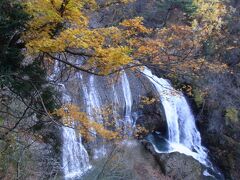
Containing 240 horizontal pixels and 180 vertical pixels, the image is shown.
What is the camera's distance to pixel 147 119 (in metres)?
18.4

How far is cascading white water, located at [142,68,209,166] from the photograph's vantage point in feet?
60.6

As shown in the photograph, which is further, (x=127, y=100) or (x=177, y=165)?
(x=127, y=100)

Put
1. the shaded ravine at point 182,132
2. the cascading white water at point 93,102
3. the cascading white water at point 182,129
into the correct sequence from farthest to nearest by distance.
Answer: the cascading white water at point 182,129 → the shaded ravine at point 182,132 → the cascading white water at point 93,102

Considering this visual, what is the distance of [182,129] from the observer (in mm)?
19219

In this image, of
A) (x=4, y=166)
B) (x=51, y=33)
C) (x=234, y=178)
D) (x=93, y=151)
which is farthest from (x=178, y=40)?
(x=51, y=33)

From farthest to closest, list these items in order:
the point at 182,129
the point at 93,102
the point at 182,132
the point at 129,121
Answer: the point at 182,129, the point at 182,132, the point at 129,121, the point at 93,102

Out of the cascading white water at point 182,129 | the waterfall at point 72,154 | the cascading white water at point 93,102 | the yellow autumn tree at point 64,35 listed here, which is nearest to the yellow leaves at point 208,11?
the cascading white water at point 182,129

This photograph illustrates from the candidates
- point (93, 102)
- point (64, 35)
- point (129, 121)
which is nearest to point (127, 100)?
point (129, 121)

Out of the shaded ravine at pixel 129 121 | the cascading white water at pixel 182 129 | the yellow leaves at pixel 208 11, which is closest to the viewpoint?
the shaded ravine at pixel 129 121

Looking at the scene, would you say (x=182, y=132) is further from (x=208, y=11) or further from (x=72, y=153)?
(x=208, y=11)

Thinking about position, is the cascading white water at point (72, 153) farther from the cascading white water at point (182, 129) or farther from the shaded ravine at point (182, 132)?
the cascading white water at point (182, 129)

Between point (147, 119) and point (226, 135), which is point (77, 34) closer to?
point (147, 119)

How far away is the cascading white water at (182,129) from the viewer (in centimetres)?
1848

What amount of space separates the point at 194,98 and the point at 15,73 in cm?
1412
